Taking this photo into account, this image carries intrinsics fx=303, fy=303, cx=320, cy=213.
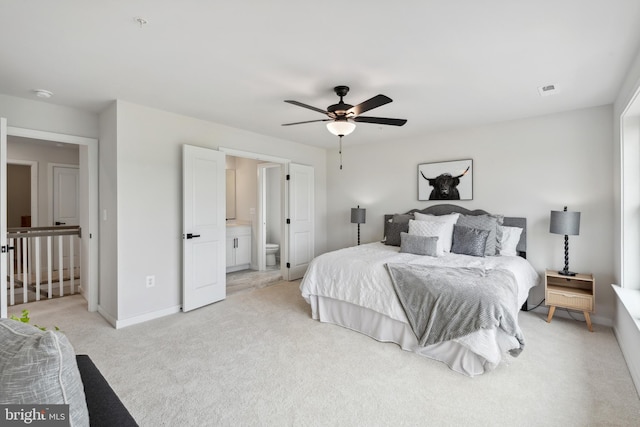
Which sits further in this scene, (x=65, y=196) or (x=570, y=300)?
(x=65, y=196)

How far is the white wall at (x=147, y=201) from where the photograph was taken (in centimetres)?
331

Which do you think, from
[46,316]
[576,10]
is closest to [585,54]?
[576,10]

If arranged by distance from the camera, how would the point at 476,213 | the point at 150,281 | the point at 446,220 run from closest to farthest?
the point at 150,281, the point at 446,220, the point at 476,213

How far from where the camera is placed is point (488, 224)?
12.6 feet

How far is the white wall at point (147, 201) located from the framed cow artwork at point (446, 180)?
3.30 meters

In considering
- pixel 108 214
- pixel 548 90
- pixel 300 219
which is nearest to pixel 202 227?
pixel 108 214

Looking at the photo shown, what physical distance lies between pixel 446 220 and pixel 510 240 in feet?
2.55

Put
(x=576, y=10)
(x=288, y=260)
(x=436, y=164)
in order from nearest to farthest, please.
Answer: (x=576, y=10) < (x=436, y=164) < (x=288, y=260)

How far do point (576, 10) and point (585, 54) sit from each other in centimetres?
72

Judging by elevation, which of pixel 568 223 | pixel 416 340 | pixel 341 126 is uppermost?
pixel 341 126

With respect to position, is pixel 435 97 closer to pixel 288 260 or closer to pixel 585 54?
pixel 585 54

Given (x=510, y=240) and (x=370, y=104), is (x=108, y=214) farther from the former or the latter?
(x=510, y=240)

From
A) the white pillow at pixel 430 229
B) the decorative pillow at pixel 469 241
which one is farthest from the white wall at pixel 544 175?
the white pillow at pixel 430 229

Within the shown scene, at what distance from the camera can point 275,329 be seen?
127 inches
